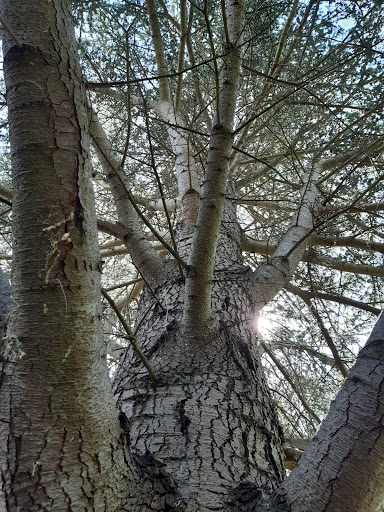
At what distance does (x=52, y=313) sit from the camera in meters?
0.87

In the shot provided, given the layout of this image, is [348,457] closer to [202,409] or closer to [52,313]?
[202,409]

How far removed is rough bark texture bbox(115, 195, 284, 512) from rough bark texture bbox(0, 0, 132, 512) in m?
0.26

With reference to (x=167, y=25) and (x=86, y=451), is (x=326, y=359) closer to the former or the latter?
(x=86, y=451)

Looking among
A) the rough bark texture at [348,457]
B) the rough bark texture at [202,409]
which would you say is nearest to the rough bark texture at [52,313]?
the rough bark texture at [202,409]

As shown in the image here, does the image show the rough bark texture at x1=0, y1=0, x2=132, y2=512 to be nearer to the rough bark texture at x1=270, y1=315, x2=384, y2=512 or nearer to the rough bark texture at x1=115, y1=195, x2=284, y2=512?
the rough bark texture at x1=115, y1=195, x2=284, y2=512

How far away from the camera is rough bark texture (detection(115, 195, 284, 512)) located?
3.86 feet

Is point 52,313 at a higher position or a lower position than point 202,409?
higher

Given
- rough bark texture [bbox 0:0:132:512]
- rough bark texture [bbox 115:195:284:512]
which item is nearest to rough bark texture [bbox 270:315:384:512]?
rough bark texture [bbox 115:195:284:512]

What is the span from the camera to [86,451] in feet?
2.82

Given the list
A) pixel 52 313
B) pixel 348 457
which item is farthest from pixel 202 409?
pixel 52 313

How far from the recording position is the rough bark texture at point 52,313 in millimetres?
811

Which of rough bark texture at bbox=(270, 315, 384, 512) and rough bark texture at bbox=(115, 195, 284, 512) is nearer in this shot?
rough bark texture at bbox=(270, 315, 384, 512)

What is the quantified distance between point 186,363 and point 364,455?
0.83 m

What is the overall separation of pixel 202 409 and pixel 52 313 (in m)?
0.77
